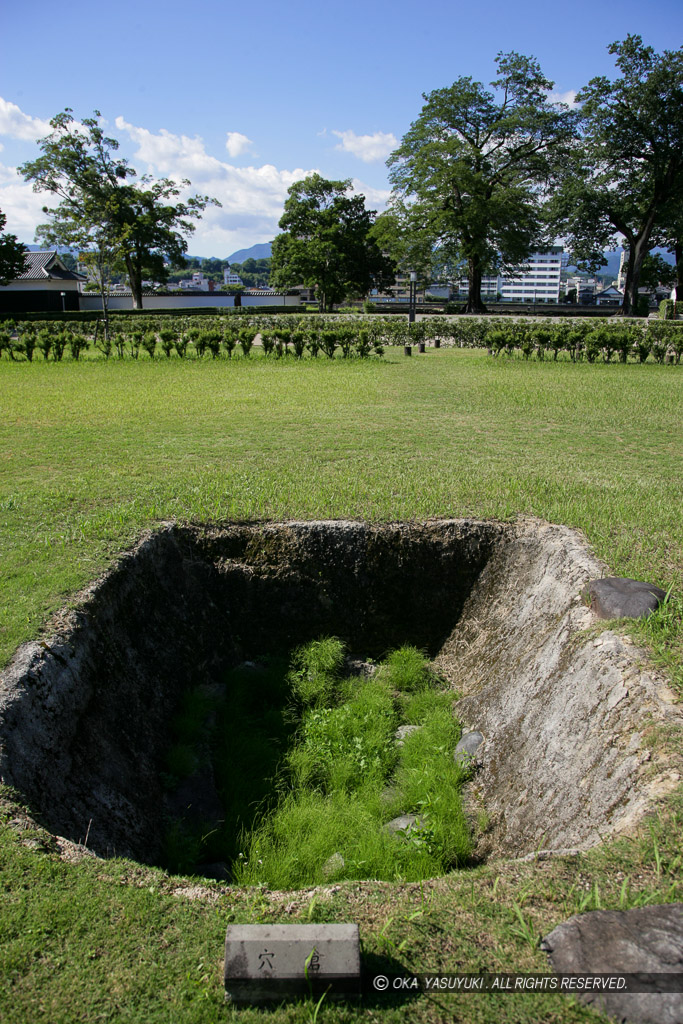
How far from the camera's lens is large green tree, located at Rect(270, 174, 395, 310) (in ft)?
132

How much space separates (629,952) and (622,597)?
88.9 inches

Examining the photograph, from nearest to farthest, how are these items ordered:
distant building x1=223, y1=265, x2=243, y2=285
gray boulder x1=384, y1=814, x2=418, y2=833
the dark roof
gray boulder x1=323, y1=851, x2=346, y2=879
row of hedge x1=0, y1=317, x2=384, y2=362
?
gray boulder x1=323, y1=851, x2=346, y2=879 < gray boulder x1=384, y1=814, x2=418, y2=833 < row of hedge x1=0, y1=317, x2=384, y2=362 < the dark roof < distant building x1=223, y1=265, x2=243, y2=285

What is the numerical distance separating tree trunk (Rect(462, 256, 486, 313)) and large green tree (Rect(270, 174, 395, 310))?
837cm

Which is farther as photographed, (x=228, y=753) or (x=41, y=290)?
(x=41, y=290)

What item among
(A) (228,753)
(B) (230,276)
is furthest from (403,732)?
(B) (230,276)

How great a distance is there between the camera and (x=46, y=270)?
40156 millimetres

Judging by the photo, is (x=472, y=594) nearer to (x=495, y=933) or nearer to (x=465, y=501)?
(x=465, y=501)

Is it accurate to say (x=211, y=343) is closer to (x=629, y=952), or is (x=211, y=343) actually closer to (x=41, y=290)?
(x=629, y=952)

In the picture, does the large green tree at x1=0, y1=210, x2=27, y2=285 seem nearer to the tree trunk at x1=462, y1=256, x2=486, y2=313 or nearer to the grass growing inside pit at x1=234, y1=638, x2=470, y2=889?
the tree trunk at x1=462, y1=256, x2=486, y2=313

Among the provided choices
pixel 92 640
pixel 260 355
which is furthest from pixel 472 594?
pixel 260 355

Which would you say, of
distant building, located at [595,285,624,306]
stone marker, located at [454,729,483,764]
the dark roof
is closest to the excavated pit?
stone marker, located at [454,729,483,764]

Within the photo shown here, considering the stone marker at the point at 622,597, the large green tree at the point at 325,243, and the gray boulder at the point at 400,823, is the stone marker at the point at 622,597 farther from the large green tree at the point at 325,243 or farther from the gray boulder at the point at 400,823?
the large green tree at the point at 325,243

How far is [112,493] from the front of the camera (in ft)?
19.6

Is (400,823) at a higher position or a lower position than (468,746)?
lower
